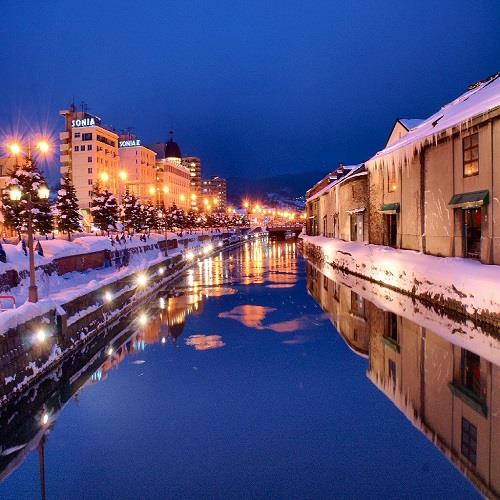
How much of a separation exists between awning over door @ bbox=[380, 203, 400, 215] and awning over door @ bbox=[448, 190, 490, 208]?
358 inches

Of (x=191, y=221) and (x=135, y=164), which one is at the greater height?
(x=135, y=164)

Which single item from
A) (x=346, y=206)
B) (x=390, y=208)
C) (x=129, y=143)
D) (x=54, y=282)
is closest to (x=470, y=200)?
(x=390, y=208)

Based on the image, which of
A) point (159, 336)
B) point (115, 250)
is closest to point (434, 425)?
point (159, 336)

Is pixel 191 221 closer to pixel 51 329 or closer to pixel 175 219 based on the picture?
pixel 175 219

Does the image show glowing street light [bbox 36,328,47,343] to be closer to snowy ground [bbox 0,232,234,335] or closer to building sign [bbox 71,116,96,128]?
snowy ground [bbox 0,232,234,335]

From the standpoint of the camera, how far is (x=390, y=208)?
35.3 metres

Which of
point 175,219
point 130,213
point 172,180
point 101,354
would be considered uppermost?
point 172,180

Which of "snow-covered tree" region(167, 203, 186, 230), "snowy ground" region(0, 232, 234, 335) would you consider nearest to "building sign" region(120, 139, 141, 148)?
"snow-covered tree" region(167, 203, 186, 230)

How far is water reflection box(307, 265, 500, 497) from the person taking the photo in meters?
8.18

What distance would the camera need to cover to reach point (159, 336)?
56.9ft

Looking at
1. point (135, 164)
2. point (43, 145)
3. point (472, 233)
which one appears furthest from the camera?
point (135, 164)

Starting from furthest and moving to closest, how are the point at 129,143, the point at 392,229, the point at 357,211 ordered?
1. the point at 129,143
2. the point at 357,211
3. the point at 392,229

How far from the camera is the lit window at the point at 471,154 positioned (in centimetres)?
2309

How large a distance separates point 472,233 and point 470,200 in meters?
2.23
